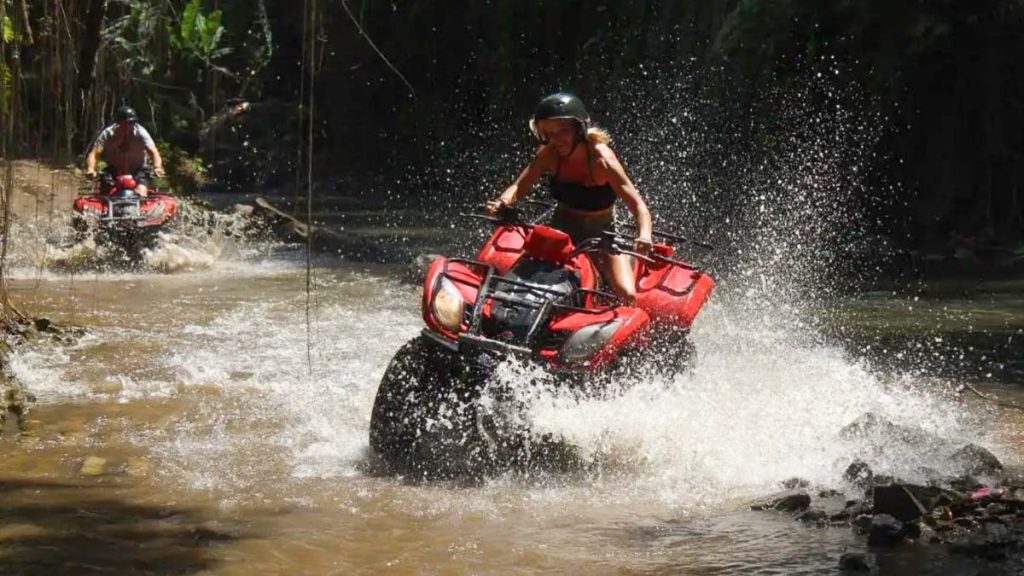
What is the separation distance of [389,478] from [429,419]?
325 millimetres

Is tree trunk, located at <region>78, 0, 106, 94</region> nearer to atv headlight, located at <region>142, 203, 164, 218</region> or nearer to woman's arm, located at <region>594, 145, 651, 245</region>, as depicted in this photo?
woman's arm, located at <region>594, 145, 651, 245</region>

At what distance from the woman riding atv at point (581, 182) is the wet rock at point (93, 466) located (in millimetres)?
2237

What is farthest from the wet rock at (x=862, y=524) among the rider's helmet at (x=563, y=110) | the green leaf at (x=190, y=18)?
the green leaf at (x=190, y=18)

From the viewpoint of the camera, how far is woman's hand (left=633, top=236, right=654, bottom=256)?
271 inches

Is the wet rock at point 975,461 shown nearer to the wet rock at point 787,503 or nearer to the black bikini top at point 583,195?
the wet rock at point 787,503

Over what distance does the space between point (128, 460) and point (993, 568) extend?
379 cm

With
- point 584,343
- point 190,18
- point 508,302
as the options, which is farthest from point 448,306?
point 190,18

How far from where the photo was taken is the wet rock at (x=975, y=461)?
20.2ft

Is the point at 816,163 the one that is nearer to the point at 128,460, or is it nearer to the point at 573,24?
the point at 573,24

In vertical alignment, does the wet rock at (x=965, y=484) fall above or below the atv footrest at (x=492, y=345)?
below

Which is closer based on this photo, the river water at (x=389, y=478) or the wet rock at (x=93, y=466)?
the river water at (x=389, y=478)

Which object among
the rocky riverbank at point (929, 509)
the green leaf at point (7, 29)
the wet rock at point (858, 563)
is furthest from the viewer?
the green leaf at point (7, 29)

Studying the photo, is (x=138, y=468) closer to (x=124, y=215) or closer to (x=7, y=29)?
(x=7, y=29)

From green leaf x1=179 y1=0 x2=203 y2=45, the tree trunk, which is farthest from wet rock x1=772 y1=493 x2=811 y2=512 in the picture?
green leaf x1=179 y1=0 x2=203 y2=45
